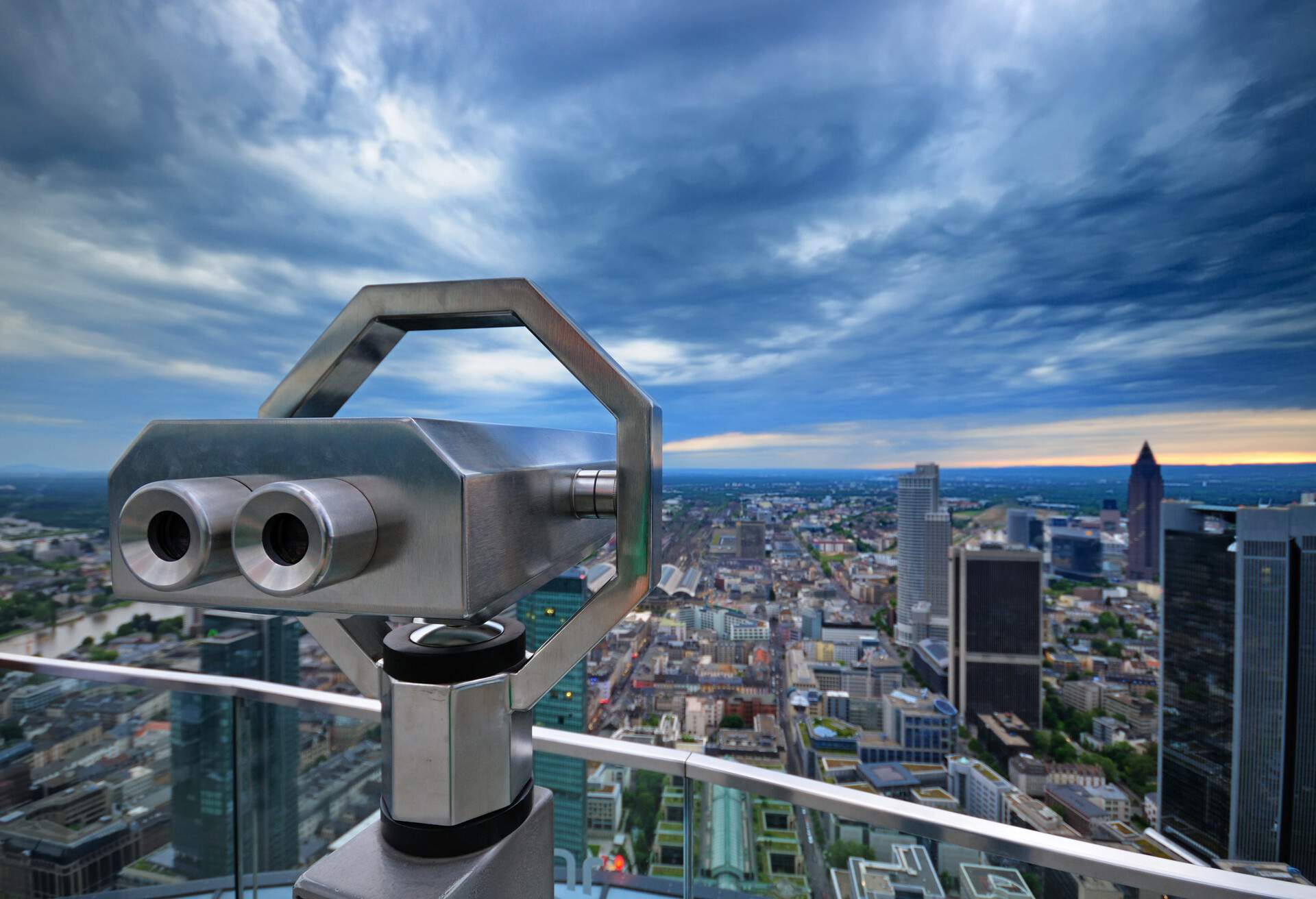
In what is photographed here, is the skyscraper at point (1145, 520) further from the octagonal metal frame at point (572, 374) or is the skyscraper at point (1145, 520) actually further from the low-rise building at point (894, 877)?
the octagonal metal frame at point (572, 374)

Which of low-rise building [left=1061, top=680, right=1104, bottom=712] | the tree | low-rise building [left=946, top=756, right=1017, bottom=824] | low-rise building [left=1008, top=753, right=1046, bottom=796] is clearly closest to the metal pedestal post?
the tree

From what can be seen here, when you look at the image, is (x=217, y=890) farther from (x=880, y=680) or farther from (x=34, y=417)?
(x=880, y=680)

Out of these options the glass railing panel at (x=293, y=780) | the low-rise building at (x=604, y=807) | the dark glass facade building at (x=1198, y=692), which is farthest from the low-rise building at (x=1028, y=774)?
the glass railing panel at (x=293, y=780)

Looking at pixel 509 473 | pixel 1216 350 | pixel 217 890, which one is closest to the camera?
pixel 509 473

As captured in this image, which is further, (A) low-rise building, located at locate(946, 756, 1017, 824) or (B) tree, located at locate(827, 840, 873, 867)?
(A) low-rise building, located at locate(946, 756, 1017, 824)

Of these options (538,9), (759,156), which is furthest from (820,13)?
(538,9)

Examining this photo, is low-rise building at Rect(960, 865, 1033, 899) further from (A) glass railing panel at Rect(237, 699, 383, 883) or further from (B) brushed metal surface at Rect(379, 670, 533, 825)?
(A) glass railing panel at Rect(237, 699, 383, 883)

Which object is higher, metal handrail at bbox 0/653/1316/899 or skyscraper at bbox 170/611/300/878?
metal handrail at bbox 0/653/1316/899
